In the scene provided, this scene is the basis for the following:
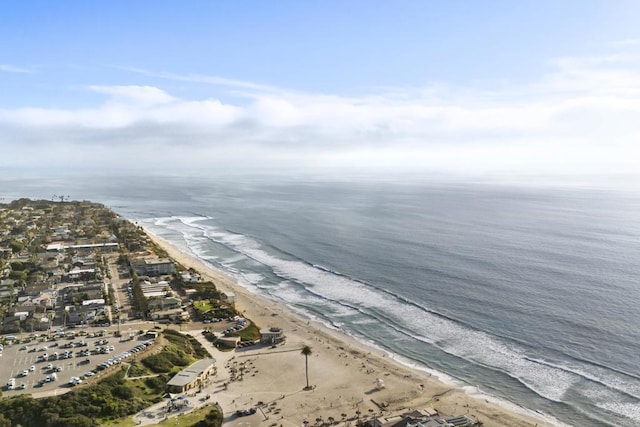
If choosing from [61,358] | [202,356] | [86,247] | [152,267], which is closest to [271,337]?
[202,356]

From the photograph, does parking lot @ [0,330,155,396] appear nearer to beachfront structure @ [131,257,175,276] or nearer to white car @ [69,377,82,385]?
white car @ [69,377,82,385]

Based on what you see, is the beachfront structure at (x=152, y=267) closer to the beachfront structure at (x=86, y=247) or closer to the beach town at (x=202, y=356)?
the beach town at (x=202, y=356)

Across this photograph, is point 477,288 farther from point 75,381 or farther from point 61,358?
point 61,358

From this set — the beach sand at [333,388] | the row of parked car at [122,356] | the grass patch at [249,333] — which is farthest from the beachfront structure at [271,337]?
the row of parked car at [122,356]

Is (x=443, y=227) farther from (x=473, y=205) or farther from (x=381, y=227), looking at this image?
(x=473, y=205)

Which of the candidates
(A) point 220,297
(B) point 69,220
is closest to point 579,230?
(A) point 220,297

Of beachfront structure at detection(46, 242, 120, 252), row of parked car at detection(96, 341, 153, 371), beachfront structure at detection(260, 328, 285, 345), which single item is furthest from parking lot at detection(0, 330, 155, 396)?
beachfront structure at detection(46, 242, 120, 252)
